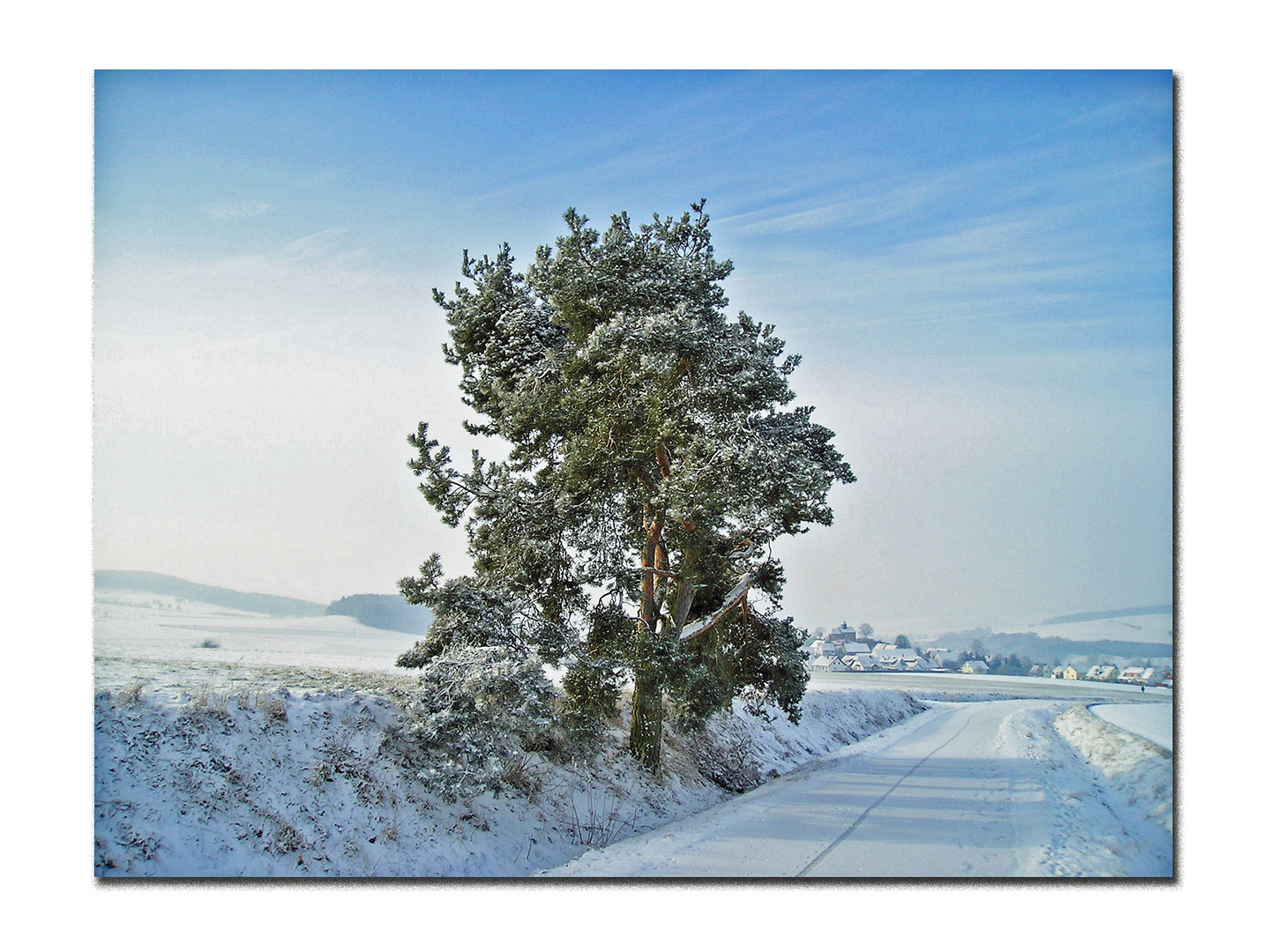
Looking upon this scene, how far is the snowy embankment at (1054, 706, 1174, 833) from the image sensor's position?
770 cm

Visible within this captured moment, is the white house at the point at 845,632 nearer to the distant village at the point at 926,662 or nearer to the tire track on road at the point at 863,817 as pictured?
the distant village at the point at 926,662

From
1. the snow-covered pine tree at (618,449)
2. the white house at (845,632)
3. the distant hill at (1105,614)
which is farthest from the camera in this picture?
the white house at (845,632)

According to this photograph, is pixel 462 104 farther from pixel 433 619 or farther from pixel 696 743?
pixel 696 743

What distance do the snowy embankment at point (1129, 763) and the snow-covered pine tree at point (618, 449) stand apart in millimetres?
3685

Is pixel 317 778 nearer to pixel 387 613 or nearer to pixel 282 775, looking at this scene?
pixel 282 775

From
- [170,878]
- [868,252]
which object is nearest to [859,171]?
[868,252]

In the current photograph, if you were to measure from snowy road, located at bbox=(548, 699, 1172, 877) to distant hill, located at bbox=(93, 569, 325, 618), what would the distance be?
407 centimetres

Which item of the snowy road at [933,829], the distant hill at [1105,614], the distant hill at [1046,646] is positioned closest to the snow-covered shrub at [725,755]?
the snowy road at [933,829]

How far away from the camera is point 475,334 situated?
35.5 feet

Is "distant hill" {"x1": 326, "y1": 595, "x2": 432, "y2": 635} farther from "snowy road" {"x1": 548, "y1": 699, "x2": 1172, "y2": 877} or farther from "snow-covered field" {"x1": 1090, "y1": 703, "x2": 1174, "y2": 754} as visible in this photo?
"snow-covered field" {"x1": 1090, "y1": 703, "x2": 1174, "y2": 754}

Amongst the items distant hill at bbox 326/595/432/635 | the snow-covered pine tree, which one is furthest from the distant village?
distant hill at bbox 326/595/432/635

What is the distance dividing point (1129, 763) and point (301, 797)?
8.24 meters

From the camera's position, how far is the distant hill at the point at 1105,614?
793 centimetres

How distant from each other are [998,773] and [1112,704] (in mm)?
2868
